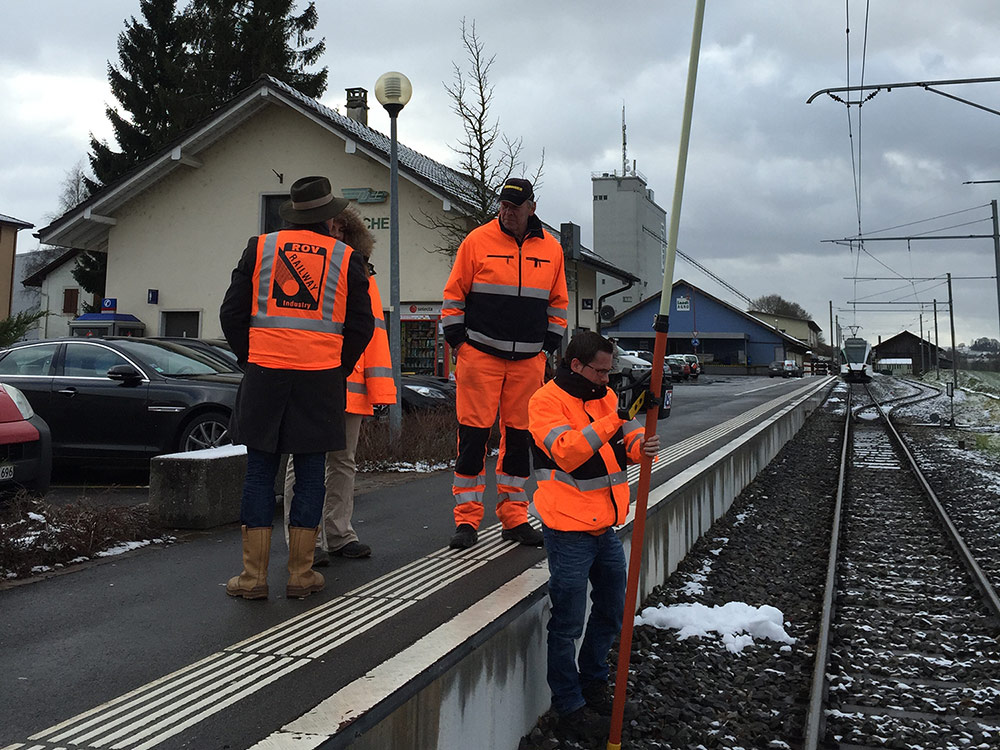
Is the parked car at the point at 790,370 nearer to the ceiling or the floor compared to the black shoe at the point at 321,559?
nearer to the ceiling

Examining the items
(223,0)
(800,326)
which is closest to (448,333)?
(223,0)

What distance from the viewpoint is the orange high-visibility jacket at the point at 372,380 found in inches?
187

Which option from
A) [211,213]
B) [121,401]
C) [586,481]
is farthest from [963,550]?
[211,213]

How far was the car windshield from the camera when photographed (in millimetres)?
8297

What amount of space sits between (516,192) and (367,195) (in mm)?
16557

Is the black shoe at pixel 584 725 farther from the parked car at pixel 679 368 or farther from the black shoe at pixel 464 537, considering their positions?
the parked car at pixel 679 368

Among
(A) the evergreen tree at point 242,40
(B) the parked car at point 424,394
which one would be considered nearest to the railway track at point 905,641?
(B) the parked car at point 424,394

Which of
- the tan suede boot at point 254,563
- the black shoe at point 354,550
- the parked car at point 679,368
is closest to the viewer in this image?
the tan suede boot at point 254,563

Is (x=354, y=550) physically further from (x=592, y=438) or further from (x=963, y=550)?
(x=963, y=550)

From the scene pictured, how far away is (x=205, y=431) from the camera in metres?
7.90

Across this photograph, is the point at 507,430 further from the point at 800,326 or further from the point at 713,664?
the point at 800,326

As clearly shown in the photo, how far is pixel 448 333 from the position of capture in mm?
4789

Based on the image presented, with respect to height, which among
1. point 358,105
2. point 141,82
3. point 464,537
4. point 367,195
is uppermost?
point 141,82

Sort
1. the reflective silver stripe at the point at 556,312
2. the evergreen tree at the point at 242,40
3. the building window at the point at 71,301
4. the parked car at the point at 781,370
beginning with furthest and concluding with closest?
the parked car at the point at 781,370, the building window at the point at 71,301, the evergreen tree at the point at 242,40, the reflective silver stripe at the point at 556,312
